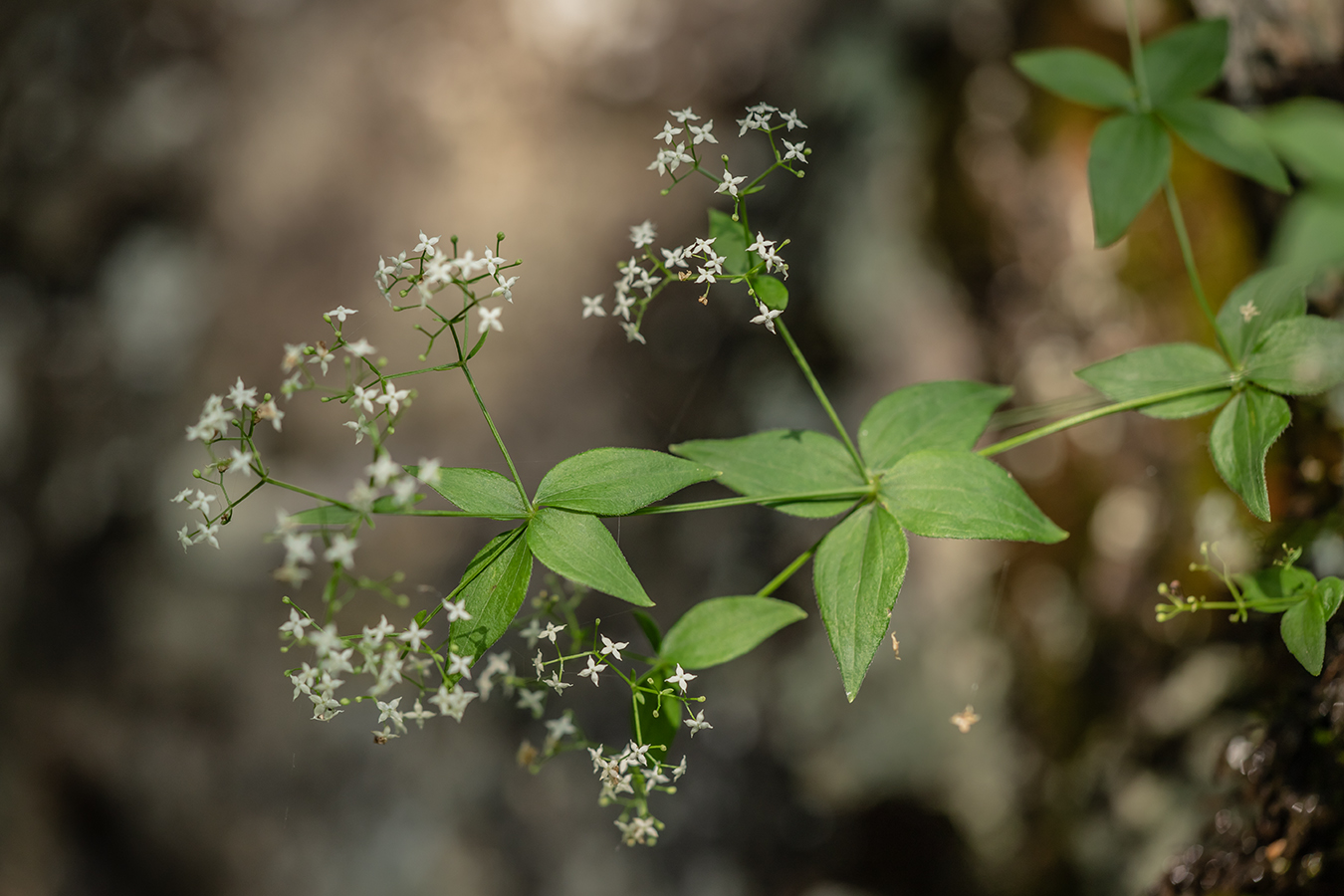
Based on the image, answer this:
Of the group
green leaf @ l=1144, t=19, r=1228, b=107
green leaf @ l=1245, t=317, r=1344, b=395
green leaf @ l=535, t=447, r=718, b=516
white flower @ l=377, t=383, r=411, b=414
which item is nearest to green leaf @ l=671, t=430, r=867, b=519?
green leaf @ l=535, t=447, r=718, b=516

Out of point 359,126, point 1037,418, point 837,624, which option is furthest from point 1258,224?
point 359,126

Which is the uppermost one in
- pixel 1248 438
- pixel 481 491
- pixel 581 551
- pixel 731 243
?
pixel 731 243

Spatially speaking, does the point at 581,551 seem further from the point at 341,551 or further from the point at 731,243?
the point at 731,243

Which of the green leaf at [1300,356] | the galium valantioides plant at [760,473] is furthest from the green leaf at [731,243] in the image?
the green leaf at [1300,356]

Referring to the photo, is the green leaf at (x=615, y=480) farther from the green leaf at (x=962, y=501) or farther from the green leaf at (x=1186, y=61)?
the green leaf at (x=1186, y=61)

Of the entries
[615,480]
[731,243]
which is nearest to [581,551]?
[615,480]

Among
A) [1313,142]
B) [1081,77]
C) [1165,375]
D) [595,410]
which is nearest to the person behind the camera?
[1313,142]

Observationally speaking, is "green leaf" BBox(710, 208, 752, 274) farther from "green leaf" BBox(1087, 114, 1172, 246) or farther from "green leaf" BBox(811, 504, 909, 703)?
"green leaf" BBox(1087, 114, 1172, 246)
